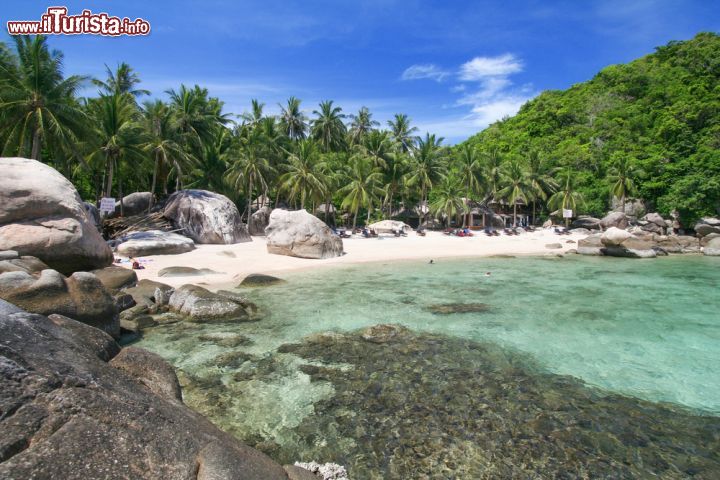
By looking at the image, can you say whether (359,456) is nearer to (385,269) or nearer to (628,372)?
(628,372)

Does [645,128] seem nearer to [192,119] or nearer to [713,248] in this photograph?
[713,248]

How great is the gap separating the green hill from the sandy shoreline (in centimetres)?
1494

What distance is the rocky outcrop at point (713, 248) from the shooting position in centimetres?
2936

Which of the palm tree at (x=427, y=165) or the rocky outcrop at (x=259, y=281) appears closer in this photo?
the rocky outcrop at (x=259, y=281)

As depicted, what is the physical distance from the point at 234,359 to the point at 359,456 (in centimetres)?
384

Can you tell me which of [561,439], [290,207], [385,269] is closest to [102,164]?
[290,207]

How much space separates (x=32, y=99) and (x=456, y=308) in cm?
2459

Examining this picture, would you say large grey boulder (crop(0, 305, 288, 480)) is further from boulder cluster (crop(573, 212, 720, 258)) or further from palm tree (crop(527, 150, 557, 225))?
palm tree (crop(527, 150, 557, 225))

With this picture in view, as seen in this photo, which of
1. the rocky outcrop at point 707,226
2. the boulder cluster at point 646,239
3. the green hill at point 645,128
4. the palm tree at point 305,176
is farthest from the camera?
the green hill at point 645,128

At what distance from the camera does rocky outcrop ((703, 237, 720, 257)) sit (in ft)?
96.3

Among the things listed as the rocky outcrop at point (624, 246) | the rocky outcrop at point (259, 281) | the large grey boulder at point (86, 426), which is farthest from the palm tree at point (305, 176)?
the large grey boulder at point (86, 426)

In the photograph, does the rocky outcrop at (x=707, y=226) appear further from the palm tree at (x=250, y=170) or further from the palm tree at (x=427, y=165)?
the palm tree at (x=250, y=170)

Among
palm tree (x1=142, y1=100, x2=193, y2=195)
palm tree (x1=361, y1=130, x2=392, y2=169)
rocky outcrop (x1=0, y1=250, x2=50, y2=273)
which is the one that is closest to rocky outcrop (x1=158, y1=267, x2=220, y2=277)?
rocky outcrop (x1=0, y1=250, x2=50, y2=273)

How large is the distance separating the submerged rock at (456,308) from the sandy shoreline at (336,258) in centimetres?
806
